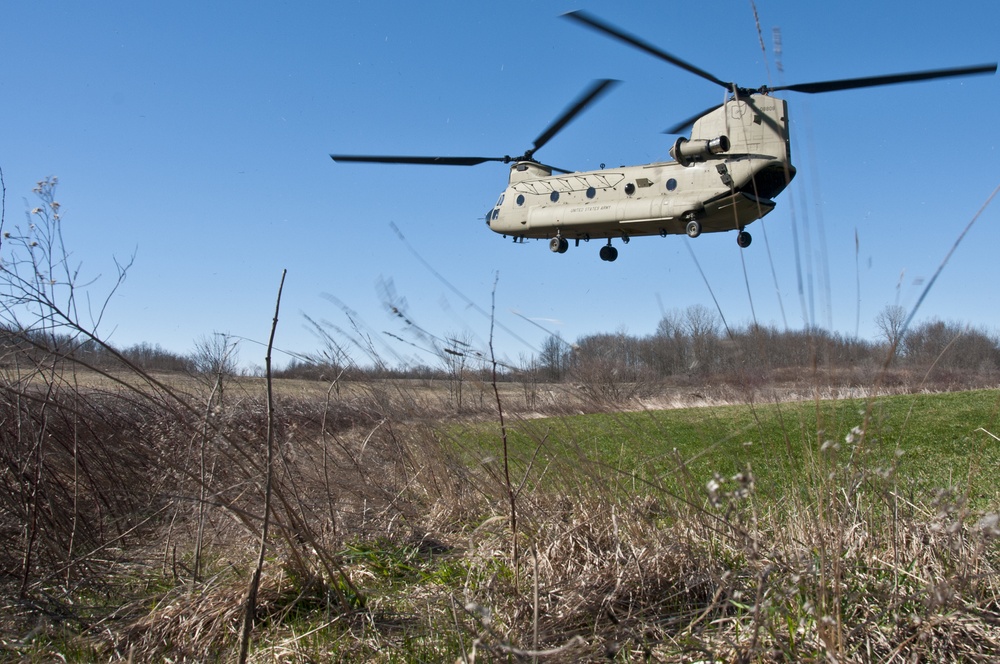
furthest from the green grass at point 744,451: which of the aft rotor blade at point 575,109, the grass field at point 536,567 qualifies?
the aft rotor blade at point 575,109

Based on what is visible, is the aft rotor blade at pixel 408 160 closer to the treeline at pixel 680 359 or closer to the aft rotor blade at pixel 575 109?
the aft rotor blade at pixel 575 109

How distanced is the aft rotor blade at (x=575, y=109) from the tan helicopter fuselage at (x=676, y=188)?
1.33m

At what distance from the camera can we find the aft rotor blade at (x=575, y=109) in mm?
9938

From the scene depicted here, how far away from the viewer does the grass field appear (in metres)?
1.98

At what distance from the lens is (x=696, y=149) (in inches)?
489

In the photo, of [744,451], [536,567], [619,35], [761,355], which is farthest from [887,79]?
[536,567]

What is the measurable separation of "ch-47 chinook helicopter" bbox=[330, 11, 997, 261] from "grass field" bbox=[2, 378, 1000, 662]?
25.8 feet

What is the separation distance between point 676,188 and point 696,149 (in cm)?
99

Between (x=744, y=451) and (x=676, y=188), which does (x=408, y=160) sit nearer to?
(x=676, y=188)

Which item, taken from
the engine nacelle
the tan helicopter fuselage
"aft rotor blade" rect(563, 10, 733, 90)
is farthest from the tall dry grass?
the engine nacelle

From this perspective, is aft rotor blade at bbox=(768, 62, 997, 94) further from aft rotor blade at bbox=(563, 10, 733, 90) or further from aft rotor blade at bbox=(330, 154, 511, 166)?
aft rotor blade at bbox=(330, 154, 511, 166)

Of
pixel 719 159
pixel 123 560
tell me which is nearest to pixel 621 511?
pixel 123 560

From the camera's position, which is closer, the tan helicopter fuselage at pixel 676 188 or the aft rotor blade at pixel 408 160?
the aft rotor blade at pixel 408 160

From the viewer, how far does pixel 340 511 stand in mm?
3381
